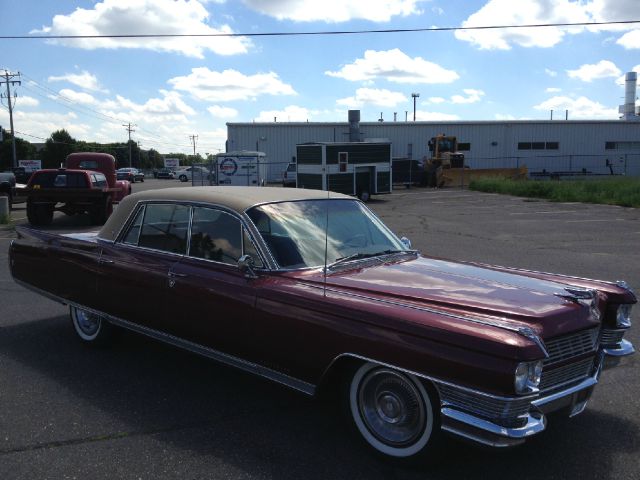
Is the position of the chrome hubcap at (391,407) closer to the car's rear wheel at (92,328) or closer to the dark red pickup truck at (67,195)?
the car's rear wheel at (92,328)

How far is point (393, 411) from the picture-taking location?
134 inches

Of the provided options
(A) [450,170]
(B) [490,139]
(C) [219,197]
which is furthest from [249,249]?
(B) [490,139]

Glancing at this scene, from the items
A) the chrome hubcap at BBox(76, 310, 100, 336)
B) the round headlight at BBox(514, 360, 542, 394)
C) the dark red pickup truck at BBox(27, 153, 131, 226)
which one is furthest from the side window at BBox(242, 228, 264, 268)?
the dark red pickup truck at BBox(27, 153, 131, 226)

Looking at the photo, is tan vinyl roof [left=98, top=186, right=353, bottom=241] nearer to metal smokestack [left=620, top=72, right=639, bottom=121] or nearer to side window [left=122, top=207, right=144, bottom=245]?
side window [left=122, top=207, right=144, bottom=245]

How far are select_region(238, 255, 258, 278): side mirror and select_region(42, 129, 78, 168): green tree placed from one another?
8590cm

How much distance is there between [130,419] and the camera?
159 inches

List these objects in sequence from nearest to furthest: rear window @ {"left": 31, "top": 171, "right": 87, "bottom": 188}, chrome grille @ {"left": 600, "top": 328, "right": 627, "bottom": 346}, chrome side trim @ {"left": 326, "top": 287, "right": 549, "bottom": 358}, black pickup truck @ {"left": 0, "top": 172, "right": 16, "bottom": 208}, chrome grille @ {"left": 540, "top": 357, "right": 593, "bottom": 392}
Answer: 1. chrome side trim @ {"left": 326, "top": 287, "right": 549, "bottom": 358}
2. chrome grille @ {"left": 540, "top": 357, "right": 593, "bottom": 392}
3. chrome grille @ {"left": 600, "top": 328, "right": 627, "bottom": 346}
4. rear window @ {"left": 31, "top": 171, "right": 87, "bottom": 188}
5. black pickup truck @ {"left": 0, "top": 172, "right": 16, "bottom": 208}

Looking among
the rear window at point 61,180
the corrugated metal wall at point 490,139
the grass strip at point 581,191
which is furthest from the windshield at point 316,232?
the corrugated metal wall at point 490,139

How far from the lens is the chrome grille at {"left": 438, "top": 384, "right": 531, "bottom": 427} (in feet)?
9.42

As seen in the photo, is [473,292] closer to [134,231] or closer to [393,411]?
[393,411]

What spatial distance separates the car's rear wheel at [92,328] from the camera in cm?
541

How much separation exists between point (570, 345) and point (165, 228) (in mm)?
3111

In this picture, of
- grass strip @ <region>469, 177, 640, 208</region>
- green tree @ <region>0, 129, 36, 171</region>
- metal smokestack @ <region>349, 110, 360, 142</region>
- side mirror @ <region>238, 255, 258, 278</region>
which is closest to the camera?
side mirror @ <region>238, 255, 258, 278</region>

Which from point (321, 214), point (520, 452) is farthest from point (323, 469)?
point (321, 214)
